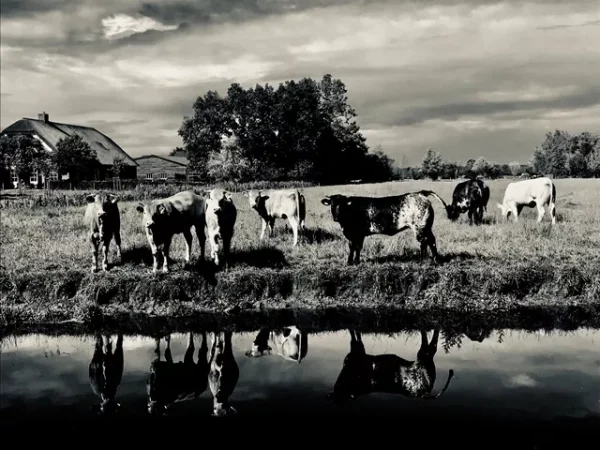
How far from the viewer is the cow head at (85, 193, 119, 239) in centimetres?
1295

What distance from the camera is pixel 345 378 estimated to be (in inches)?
340

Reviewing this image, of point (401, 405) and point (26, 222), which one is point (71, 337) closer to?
point (401, 405)

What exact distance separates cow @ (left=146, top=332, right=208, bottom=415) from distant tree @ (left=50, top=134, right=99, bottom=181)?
144 feet

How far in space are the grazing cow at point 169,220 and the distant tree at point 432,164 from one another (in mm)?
103534

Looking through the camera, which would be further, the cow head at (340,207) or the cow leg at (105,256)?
the cow head at (340,207)

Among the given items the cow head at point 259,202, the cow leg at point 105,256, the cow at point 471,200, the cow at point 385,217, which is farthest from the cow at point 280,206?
the cow at point 471,200

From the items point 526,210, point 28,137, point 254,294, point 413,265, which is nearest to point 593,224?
point 526,210

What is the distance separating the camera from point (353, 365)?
360 inches

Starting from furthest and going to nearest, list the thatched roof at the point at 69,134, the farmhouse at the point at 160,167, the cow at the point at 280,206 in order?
1. the farmhouse at the point at 160,167
2. the thatched roof at the point at 69,134
3. the cow at the point at 280,206

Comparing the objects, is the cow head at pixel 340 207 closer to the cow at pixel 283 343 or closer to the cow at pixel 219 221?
the cow at pixel 219 221

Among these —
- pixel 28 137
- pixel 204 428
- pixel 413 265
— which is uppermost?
pixel 28 137

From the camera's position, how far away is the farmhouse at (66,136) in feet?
178

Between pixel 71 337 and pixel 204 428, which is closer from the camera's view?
pixel 204 428

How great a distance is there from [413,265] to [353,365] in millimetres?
4105
